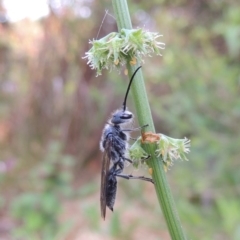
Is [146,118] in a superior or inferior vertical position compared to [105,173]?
inferior

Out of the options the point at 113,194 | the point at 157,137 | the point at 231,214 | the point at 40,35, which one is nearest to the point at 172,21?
the point at 40,35

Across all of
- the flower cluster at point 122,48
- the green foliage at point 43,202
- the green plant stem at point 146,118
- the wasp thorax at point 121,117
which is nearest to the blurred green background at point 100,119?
the green foliage at point 43,202

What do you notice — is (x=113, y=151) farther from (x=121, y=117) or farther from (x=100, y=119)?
(x=100, y=119)

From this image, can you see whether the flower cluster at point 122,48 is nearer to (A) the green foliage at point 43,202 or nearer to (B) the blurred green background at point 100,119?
(B) the blurred green background at point 100,119

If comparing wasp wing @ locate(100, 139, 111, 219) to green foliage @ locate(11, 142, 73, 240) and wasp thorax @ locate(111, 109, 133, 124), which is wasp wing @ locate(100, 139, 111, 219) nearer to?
wasp thorax @ locate(111, 109, 133, 124)

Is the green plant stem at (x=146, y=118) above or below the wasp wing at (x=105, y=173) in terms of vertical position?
below

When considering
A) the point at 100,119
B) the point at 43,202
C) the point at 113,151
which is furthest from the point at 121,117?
the point at 100,119
